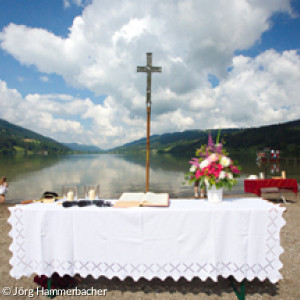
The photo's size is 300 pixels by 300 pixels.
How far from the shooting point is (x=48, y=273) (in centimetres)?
366

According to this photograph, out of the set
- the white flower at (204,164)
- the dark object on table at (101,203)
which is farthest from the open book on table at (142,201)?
the white flower at (204,164)

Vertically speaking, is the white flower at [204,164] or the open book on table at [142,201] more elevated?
the white flower at [204,164]

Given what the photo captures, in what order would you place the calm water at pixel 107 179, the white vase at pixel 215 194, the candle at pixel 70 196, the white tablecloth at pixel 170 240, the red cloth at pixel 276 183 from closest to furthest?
the white tablecloth at pixel 170 240
the white vase at pixel 215 194
the candle at pixel 70 196
the red cloth at pixel 276 183
the calm water at pixel 107 179

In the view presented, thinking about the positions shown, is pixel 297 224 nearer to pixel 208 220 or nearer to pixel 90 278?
pixel 208 220

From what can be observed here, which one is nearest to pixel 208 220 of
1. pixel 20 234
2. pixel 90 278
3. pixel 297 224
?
pixel 90 278

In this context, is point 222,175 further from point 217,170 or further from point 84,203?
point 84,203

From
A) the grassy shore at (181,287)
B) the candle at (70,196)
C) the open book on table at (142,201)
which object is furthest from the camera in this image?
the candle at (70,196)

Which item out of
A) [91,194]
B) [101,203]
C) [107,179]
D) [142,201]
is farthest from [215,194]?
[107,179]

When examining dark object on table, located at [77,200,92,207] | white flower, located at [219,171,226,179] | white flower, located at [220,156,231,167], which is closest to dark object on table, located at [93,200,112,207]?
dark object on table, located at [77,200,92,207]

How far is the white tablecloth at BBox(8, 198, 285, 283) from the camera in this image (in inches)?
138

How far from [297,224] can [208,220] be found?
19.8ft

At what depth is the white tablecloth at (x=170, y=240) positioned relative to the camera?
3.51 m

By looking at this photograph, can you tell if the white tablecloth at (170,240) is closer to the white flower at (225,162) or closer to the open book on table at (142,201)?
the open book on table at (142,201)

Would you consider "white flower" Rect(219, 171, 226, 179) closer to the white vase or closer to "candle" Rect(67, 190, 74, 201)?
the white vase
